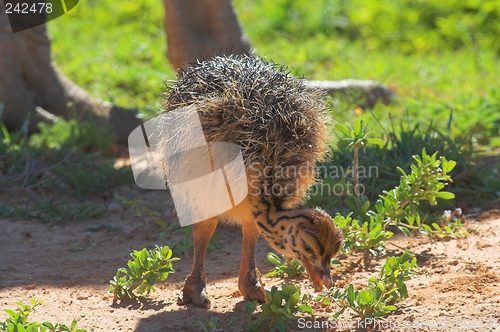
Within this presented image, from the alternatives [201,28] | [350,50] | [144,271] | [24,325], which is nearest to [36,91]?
[201,28]

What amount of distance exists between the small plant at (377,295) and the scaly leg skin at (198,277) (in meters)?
0.79

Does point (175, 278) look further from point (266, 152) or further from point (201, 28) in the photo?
point (201, 28)

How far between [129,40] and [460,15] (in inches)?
236

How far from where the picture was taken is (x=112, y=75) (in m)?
9.69

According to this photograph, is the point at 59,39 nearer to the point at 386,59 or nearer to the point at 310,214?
the point at 386,59

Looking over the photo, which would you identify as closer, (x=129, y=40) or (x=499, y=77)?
(x=499, y=77)

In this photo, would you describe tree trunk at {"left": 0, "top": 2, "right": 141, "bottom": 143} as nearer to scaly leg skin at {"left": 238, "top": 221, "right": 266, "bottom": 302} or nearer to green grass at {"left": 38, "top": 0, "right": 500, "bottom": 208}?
green grass at {"left": 38, "top": 0, "right": 500, "bottom": 208}

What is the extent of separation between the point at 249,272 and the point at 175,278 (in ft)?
2.38

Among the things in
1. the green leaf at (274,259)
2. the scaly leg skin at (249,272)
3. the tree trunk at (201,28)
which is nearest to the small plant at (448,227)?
the green leaf at (274,259)

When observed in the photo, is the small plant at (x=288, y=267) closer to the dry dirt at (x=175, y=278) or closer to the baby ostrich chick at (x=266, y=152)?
the dry dirt at (x=175, y=278)

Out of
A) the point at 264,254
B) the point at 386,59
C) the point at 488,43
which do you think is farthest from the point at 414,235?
the point at 488,43

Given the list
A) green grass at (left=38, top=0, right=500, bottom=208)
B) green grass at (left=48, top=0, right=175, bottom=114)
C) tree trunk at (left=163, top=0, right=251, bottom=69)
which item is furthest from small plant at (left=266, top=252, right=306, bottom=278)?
tree trunk at (left=163, top=0, right=251, bottom=69)

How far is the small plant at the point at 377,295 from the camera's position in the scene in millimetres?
3736

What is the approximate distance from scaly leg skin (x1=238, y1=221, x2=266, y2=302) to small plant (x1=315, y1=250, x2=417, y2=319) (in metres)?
0.48
